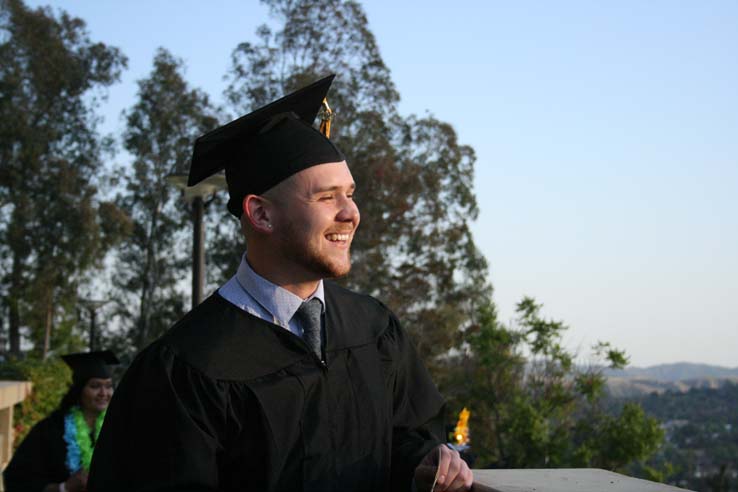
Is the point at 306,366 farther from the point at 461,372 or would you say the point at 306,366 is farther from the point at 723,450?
the point at 723,450

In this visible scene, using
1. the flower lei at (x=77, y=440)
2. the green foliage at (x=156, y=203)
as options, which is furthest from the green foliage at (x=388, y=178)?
the flower lei at (x=77, y=440)

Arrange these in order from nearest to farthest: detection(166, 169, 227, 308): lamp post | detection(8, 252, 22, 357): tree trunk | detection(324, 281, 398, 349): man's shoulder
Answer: detection(324, 281, 398, 349): man's shoulder → detection(166, 169, 227, 308): lamp post → detection(8, 252, 22, 357): tree trunk

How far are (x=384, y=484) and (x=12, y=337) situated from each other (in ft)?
99.3

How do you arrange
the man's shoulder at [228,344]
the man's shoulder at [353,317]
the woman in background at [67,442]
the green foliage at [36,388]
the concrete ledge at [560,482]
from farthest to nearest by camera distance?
the green foliage at [36,388] < the woman in background at [67,442] < the man's shoulder at [353,317] < the man's shoulder at [228,344] < the concrete ledge at [560,482]

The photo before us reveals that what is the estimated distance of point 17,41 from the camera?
30359 millimetres

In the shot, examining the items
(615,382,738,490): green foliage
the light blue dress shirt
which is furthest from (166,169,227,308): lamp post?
(615,382,738,490): green foliage

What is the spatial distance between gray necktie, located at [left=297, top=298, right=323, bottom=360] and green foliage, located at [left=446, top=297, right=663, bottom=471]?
15.9m

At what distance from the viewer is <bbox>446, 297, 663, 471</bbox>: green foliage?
19.2 m

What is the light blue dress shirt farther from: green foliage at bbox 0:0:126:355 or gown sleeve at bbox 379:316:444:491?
green foliage at bbox 0:0:126:355

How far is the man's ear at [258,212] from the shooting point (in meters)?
2.86

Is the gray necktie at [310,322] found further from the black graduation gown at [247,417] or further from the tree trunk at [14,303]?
the tree trunk at [14,303]

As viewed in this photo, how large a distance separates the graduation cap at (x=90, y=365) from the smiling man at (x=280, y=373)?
4.84m

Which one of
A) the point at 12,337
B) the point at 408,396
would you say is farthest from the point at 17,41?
the point at 408,396

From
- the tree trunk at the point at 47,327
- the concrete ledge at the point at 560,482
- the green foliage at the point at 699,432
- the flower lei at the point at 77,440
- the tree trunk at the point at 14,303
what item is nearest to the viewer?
the concrete ledge at the point at 560,482
